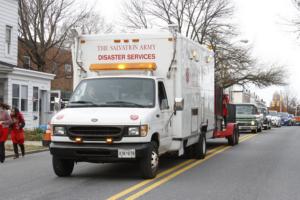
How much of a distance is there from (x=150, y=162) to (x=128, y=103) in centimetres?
128

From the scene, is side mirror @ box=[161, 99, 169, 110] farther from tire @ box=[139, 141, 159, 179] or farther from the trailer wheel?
the trailer wheel

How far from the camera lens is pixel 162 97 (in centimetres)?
1120

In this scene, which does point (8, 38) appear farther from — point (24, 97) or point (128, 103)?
point (128, 103)

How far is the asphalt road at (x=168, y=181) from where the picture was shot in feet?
28.2

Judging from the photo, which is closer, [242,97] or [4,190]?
[4,190]

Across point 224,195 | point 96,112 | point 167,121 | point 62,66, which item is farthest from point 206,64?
point 62,66

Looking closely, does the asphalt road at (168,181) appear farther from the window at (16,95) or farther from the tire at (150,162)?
the window at (16,95)

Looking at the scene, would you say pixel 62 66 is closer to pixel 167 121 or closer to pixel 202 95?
pixel 202 95

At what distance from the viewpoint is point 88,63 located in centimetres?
1176

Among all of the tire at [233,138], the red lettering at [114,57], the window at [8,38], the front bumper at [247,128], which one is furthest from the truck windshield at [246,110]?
the red lettering at [114,57]

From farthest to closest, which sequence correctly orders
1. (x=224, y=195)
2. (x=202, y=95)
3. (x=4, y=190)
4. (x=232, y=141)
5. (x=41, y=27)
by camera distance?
1. (x=41, y=27)
2. (x=232, y=141)
3. (x=202, y=95)
4. (x=4, y=190)
5. (x=224, y=195)

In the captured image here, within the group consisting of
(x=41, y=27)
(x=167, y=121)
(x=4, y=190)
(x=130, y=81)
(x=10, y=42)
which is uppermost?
(x=41, y=27)

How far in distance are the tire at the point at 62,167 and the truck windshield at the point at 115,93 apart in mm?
1161

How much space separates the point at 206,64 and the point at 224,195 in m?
7.37
